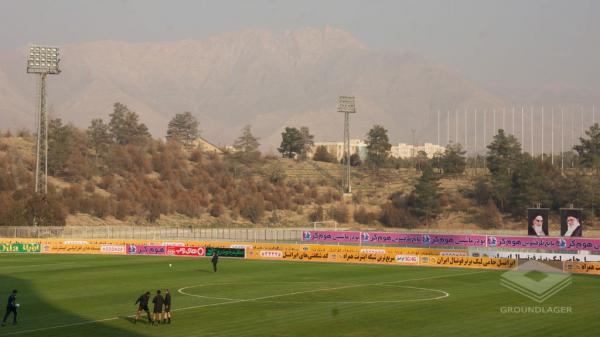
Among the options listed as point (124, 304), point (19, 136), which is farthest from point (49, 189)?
point (124, 304)

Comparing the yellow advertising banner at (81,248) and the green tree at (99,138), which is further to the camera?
the green tree at (99,138)

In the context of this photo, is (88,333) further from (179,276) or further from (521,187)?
(521,187)

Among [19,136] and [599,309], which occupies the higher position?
[19,136]

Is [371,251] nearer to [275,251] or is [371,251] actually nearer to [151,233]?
[275,251]

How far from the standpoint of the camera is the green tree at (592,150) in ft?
535

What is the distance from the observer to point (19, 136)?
174 meters

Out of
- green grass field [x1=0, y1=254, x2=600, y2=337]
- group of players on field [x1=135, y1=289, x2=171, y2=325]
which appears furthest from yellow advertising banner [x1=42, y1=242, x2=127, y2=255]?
group of players on field [x1=135, y1=289, x2=171, y2=325]

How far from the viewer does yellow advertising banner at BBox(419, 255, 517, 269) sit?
66250mm

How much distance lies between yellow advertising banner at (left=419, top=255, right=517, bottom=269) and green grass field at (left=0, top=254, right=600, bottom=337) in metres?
1.91

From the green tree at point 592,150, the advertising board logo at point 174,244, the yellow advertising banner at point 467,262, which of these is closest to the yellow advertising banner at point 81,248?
the advertising board logo at point 174,244

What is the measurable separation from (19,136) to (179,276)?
408ft

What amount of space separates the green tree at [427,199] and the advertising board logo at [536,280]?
78.0m

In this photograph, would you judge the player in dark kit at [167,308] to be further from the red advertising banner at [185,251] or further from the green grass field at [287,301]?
the red advertising banner at [185,251]

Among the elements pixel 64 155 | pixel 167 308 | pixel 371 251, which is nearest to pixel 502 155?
pixel 64 155
